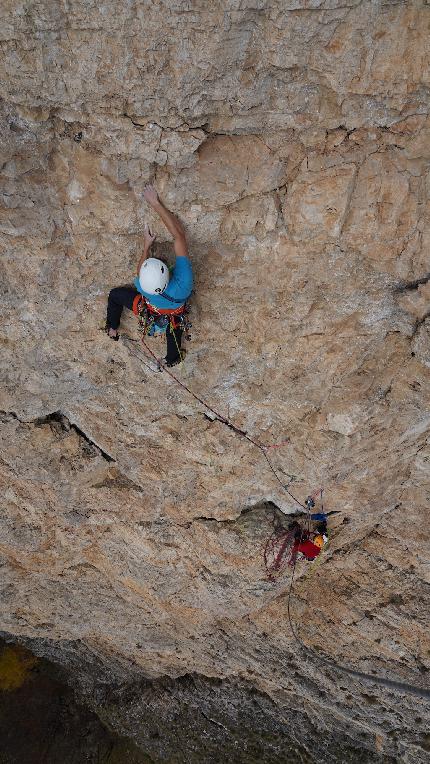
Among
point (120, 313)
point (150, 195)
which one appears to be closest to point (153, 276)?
point (150, 195)

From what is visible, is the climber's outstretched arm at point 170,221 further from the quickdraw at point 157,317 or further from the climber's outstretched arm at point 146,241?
the quickdraw at point 157,317

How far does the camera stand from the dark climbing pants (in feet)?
16.0

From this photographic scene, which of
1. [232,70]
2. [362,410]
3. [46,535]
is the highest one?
[232,70]

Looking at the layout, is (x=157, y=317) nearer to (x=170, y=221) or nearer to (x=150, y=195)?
(x=170, y=221)

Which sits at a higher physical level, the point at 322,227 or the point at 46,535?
the point at 322,227

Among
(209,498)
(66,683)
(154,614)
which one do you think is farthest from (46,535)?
(66,683)

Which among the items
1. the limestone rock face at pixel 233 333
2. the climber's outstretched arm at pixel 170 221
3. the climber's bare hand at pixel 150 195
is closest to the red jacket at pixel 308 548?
the limestone rock face at pixel 233 333

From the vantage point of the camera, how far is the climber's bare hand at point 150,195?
13.7 feet

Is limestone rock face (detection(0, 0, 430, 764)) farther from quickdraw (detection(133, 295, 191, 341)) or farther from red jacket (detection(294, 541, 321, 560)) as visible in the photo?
red jacket (detection(294, 541, 321, 560))

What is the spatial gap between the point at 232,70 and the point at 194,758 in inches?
523

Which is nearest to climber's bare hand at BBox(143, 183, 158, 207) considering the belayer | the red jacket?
the belayer

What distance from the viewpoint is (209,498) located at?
21.6 ft

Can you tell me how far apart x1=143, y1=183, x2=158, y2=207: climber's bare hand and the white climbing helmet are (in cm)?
45

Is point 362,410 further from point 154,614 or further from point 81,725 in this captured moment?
point 81,725
